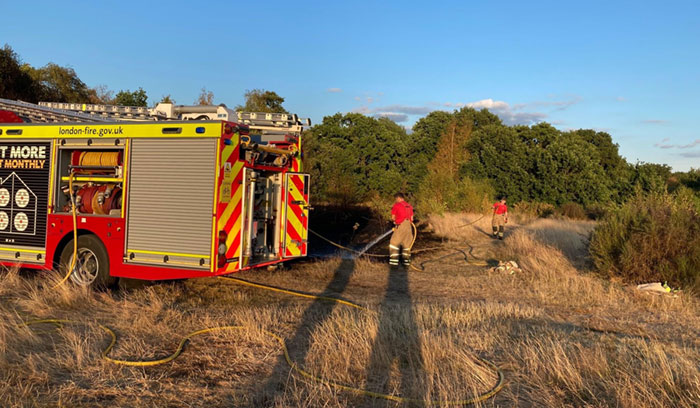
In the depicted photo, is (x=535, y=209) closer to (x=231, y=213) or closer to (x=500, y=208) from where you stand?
(x=500, y=208)

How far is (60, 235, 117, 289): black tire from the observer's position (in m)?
7.84

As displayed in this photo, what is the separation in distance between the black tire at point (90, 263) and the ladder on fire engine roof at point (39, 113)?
4325 millimetres

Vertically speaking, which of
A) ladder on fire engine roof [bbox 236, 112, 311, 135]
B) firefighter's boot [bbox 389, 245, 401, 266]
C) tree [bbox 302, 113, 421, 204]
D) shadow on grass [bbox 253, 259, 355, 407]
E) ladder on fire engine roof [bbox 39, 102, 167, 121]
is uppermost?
tree [bbox 302, 113, 421, 204]

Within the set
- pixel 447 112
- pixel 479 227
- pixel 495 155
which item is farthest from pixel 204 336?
pixel 447 112

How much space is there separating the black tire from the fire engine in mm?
16

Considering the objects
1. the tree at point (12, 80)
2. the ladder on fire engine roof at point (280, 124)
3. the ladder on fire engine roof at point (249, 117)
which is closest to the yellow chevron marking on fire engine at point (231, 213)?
the ladder on fire engine roof at point (249, 117)

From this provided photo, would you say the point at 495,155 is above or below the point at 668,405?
above

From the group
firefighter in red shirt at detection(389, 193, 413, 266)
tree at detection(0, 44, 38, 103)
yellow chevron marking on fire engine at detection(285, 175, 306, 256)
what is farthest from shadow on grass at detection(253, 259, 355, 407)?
tree at detection(0, 44, 38, 103)

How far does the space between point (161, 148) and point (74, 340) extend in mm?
3328

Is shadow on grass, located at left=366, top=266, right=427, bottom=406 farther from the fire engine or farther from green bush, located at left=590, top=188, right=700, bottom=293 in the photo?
green bush, located at left=590, top=188, right=700, bottom=293

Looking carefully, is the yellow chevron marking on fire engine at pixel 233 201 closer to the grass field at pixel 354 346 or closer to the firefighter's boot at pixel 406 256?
the grass field at pixel 354 346

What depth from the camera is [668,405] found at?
3.79 meters

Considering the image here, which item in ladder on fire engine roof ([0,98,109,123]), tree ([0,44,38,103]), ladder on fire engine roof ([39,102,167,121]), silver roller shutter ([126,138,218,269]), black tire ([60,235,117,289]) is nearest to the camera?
silver roller shutter ([126,138,218,269])

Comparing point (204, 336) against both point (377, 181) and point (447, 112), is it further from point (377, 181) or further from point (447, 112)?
point (447, 112)
